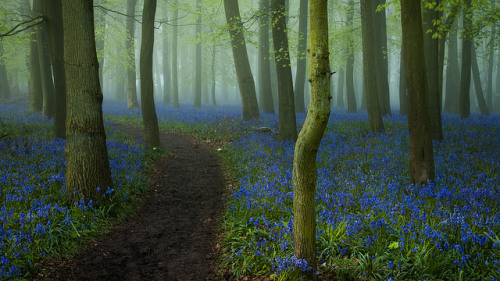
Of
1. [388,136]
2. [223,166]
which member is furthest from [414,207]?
[388,136]

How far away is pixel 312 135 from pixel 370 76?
10.5 metres

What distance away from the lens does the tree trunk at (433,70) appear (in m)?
10.3

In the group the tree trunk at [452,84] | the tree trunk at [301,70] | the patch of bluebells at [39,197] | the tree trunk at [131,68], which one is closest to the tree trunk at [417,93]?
the patch of bluebells at [39,197]

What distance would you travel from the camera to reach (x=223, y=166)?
1025 cm

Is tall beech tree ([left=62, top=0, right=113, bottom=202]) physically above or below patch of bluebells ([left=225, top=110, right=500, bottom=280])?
above

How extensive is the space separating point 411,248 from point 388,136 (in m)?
8.47

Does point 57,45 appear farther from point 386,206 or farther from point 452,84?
point 452,84

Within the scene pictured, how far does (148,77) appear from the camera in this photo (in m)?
11.2

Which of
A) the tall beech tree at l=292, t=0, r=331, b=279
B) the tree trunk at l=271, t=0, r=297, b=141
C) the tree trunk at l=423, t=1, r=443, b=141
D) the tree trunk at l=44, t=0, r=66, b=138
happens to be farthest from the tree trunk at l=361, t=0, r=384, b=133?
→ the tree trunk at l=44, t=0, r=66, b=138

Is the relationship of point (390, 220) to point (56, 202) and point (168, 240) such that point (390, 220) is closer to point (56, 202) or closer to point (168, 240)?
point (168, 240)

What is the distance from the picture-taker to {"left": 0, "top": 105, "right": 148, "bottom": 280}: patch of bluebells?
441cm

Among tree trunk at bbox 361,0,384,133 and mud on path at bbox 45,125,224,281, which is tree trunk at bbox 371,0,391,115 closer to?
tree trunk at bbox 361,0,384,133

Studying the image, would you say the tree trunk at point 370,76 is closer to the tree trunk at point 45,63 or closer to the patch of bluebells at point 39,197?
the patch of bluebells at point 39,197

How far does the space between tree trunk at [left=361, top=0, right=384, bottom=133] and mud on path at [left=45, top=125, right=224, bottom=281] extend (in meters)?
6.96
